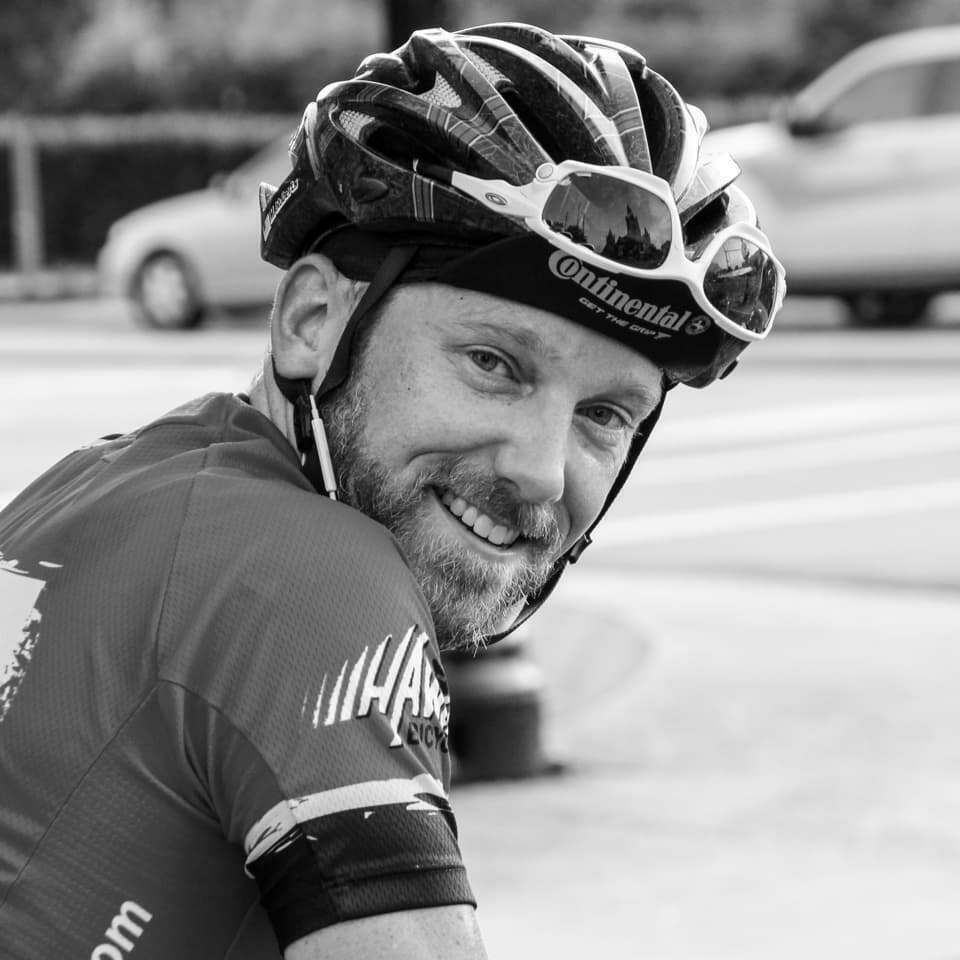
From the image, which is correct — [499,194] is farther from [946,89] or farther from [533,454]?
[946,89]

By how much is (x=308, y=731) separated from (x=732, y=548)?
7.41m

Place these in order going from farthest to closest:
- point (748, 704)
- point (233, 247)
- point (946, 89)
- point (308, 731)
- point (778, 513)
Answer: point (233, 247) → point (946, 89) → point (778, 513) → point (748, 704) → point (308, 731)

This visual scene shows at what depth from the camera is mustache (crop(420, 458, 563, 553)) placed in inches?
75.9

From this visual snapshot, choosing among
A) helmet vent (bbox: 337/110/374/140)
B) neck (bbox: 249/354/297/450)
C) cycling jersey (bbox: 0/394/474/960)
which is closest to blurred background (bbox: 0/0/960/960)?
neck (bbox: 249/354/297/450)

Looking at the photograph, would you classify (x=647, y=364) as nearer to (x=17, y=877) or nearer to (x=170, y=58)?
(x=17, y=877)

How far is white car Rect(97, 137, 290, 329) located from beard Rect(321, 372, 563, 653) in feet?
54.1

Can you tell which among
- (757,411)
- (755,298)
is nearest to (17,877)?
(755,298)

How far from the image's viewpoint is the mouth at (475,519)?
76.5 inches

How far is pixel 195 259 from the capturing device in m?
18.9

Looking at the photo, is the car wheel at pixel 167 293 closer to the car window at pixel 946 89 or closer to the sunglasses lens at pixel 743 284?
the car window at pixel 946 89

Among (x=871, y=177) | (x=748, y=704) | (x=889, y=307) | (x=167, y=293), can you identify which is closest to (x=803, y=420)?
(x=871, y=177)

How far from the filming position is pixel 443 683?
1.69m

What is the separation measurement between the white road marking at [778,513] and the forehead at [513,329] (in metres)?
6.99

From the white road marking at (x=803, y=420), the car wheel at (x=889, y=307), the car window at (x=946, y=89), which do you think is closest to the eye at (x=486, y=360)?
the white road marking at (x=803, y=420)
